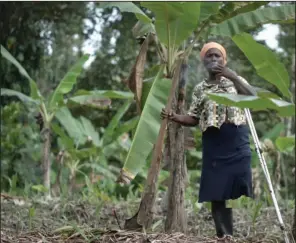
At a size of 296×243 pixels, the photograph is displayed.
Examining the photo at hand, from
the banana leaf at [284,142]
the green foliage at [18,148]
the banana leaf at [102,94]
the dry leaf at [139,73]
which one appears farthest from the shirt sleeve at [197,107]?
the green foliage at [18,148]

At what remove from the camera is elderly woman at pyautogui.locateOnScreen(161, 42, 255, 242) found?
15.5 ft

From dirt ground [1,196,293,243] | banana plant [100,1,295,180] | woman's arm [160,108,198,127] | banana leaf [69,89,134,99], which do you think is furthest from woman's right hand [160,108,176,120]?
banana leaf [69,89,134,99]

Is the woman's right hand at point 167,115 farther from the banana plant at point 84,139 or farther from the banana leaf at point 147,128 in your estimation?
the banana plant at point 84,139

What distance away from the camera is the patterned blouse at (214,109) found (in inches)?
Result: 186

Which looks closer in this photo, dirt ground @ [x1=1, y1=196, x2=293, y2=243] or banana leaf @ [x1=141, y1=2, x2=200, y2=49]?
dirt ground @ [x1=1, y1=196, x2=293, y2=243]

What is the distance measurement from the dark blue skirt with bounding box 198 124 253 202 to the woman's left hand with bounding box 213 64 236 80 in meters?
0.40

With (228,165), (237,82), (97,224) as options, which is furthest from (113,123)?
(237,82)

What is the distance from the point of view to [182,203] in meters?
5.20

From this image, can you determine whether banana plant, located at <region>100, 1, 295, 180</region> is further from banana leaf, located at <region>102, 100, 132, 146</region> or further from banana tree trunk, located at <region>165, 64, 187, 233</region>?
banana leaf, located at <region>102, 100, 132, 146</region>

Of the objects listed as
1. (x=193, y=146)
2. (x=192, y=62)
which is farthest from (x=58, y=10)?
(x=193, y=146)

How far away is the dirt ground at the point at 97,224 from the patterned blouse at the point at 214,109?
90cm

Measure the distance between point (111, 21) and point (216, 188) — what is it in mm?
6204

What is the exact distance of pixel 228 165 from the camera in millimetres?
4730

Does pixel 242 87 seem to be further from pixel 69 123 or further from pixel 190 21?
pixel 69 123
